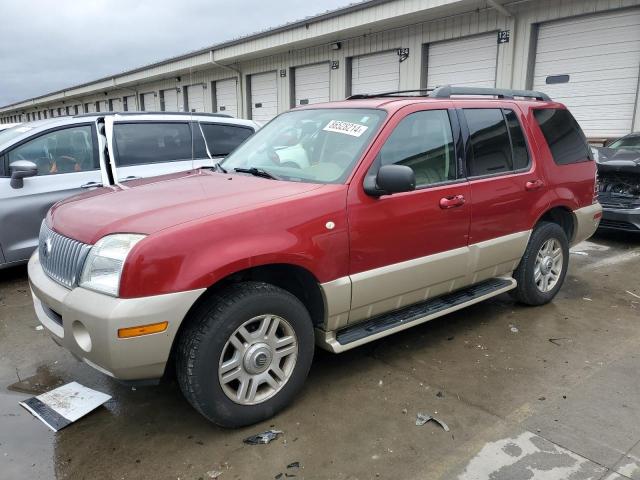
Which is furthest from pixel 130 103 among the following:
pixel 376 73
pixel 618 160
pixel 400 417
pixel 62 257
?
pixel 400 417

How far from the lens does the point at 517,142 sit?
4.29 m

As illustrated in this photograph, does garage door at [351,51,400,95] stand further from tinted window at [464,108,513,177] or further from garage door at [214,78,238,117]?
tinted window at [464,108,513,177]

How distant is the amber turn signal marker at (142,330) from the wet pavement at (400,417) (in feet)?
2.36

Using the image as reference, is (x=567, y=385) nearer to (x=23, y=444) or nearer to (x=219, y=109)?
(x=23, y=444)

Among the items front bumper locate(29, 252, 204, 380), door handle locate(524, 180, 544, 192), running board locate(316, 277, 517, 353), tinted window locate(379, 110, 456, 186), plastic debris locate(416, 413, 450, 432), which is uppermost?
tinted window locate(379, 110, 456, 186)

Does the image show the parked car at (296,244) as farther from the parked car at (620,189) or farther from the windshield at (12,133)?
the parked car at (620,189)

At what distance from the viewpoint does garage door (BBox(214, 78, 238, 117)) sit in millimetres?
20219

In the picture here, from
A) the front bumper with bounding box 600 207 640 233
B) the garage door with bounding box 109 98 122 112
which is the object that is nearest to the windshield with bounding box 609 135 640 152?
the front bumper with bounding box 600 207 640 233

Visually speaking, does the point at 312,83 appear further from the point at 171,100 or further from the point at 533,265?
the point at 533,265

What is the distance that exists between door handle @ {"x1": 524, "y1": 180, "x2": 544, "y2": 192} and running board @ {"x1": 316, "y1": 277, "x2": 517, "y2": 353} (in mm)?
789

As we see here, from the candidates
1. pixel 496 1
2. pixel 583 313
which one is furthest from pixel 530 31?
pixel 583 313

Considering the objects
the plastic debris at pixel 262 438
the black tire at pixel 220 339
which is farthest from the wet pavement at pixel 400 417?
the black tire at pixel 220 339

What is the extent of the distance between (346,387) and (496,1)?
992cm

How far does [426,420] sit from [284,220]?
1421mm
